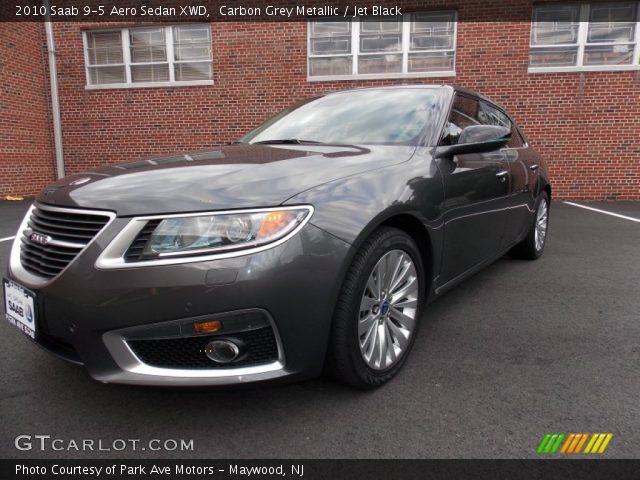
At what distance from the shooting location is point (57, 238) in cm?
183

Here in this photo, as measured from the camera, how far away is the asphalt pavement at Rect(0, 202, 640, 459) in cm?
176

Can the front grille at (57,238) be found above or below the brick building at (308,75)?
below

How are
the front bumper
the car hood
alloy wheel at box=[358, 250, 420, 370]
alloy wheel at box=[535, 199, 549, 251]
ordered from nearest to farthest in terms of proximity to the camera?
the front bumper, the car hood, alloy wheel at box=[358, 250, 420, 370], alloy wheel at box=[535, 199, 549, 251]

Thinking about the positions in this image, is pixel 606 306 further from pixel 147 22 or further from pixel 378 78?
pixel 147 22

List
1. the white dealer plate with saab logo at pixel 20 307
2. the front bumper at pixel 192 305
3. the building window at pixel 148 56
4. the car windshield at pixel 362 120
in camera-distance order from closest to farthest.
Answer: the front bumper at pixel 192 305
the white dealer plate with saab logo at pixel 20 307
the car windshield at pixel 362 120
the building window at pixel 148 56

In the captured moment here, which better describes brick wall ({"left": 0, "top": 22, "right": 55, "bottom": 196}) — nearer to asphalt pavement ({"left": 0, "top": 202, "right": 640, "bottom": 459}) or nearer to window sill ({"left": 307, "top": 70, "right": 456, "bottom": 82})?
window sill ({"left": 307, "top": 70, "right": 456, "bottom": 82})

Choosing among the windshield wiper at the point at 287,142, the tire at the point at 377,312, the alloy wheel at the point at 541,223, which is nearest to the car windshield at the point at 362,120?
the windshield wiper at the point at 287,142

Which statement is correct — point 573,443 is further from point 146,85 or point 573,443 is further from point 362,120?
point 146,85

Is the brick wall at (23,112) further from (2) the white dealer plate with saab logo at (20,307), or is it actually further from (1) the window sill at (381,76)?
(2) the white dealer plate with saab logo at (20,307)

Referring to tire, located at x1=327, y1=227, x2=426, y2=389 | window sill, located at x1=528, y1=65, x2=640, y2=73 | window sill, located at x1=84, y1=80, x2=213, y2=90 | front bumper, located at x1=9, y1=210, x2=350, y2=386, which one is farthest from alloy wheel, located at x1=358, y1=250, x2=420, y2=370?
window sill, located at x1=84, y1=80, x2=213, y2=90

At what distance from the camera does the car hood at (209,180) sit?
1.70m

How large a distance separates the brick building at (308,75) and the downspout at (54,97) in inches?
4.8

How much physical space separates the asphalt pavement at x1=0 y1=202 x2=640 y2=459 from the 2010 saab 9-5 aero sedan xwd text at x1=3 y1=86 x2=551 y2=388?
0.61 feet

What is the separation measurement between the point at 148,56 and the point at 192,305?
395 inches
